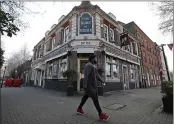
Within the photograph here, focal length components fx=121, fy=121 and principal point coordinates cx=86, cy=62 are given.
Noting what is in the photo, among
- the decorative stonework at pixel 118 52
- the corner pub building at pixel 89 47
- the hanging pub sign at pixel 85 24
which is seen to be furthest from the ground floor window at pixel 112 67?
the hanging pub sign at pixel 85 24

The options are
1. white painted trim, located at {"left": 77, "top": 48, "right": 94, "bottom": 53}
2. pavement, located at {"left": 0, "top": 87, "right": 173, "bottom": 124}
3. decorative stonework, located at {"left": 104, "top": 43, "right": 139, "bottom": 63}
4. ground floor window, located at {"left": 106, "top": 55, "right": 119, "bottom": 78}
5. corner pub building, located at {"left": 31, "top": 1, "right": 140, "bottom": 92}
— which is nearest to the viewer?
pavement, located at {"left": 0, "top": 87, "right": 173, "bottom": 124}

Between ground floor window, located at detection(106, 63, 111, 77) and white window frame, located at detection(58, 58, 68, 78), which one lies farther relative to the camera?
white window frame, located at detection(58, 58, 68, 78)

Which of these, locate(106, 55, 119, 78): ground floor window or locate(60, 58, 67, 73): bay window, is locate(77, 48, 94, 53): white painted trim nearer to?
locate(106, 55, 119, 78): ground floor window

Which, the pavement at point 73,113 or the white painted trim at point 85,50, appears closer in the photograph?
the pavement at point 73,113

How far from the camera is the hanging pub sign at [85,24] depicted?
38.9ft

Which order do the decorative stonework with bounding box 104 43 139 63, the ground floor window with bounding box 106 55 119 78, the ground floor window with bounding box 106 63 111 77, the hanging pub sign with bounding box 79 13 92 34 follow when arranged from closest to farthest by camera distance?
the hanging pub sign with bounding box 79 13 92 34 < the ground floor window with bounding box 106 63 111 77 < the ground floor window with bounding box 106 55 119 78 < the decorative stonework with bounding box 104 43 139 63

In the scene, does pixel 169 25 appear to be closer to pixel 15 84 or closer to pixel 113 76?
pixel 113 76

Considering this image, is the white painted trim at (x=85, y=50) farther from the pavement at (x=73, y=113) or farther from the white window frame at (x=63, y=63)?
the pavement at (x=73, y=113)

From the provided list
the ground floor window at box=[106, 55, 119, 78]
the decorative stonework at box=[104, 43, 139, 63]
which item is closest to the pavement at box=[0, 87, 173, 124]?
the ground floor window at box=[106, 55, 119, 78]

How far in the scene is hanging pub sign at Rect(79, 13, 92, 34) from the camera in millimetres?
11852

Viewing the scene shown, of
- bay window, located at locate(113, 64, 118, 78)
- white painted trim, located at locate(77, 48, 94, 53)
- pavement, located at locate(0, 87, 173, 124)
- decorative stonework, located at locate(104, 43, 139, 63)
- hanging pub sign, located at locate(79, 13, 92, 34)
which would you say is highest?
hanging pub sign, located at locate(79, 13, 92, 34)

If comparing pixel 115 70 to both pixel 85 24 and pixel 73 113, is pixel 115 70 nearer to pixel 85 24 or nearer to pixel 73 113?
pixel 85 24

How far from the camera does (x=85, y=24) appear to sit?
1202 centimetres

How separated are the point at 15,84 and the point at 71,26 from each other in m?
15.1
